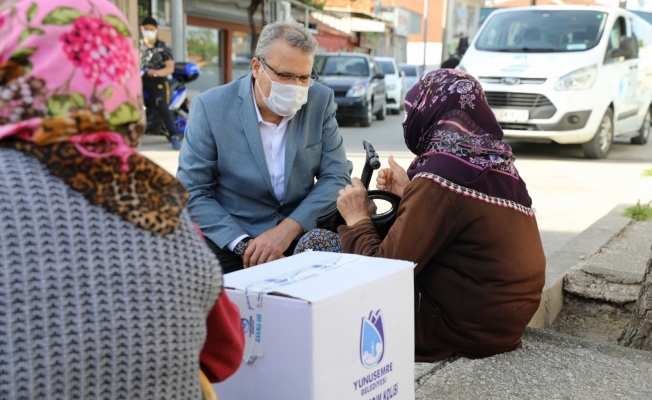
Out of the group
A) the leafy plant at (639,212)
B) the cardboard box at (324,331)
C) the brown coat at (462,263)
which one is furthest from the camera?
the leafy plant at (639,212)

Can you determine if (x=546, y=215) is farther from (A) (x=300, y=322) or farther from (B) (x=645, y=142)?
(B) (x=645, y=142)

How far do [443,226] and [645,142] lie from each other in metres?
11.5

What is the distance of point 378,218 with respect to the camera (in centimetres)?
304

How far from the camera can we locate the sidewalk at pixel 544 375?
108 inches

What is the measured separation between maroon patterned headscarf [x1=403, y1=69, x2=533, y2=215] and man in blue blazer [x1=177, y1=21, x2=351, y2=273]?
0.67 metres

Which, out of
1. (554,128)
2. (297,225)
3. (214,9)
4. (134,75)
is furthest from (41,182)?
(214,9)

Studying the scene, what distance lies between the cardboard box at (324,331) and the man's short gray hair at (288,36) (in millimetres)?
1564

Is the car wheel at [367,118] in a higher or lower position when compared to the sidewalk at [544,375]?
lower

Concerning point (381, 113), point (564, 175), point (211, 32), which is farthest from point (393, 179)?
point (211, 32)

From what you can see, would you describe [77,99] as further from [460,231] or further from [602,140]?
[602,140]

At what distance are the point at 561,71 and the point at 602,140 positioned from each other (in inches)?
57.4

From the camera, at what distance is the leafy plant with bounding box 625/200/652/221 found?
19.8 feet

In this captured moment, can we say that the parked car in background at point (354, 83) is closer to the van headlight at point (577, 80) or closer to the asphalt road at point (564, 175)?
the asphalt road at point (564, 175)

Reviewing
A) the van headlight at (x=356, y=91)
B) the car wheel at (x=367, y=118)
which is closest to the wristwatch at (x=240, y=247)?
the van headlight at (x=356, y=91)
